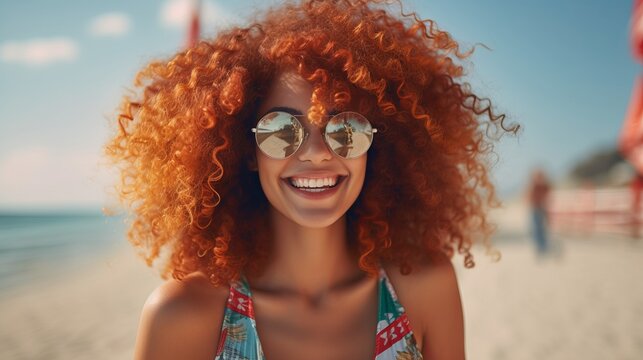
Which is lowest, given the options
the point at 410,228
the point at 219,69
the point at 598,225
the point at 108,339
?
the point at 108,339

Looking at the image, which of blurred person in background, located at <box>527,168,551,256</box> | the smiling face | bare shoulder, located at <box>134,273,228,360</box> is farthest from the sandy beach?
the smiling face

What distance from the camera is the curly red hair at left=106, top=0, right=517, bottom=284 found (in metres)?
1.96

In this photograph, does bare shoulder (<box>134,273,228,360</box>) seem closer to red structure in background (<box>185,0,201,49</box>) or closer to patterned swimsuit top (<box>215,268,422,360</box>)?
patterned swimsuit top (<box>215,268,422,360</box>)

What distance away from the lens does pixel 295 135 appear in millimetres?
1791

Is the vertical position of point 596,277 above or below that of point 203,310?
below

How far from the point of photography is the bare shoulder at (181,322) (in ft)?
5.64

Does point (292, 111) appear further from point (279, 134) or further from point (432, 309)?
point (432, 309)

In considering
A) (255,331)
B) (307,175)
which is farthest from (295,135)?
(255,331)

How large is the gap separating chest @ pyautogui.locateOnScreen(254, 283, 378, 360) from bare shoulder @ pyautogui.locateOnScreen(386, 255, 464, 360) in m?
0.17

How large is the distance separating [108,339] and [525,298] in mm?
6175

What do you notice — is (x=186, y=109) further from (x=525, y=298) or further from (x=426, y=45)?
(x=525, y=298)

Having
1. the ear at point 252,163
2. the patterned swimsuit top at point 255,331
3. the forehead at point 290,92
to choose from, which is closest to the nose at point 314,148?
the forehead at point 290,92

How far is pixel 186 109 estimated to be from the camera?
201 centimetres

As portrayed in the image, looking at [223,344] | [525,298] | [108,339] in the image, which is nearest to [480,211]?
[223,344]
